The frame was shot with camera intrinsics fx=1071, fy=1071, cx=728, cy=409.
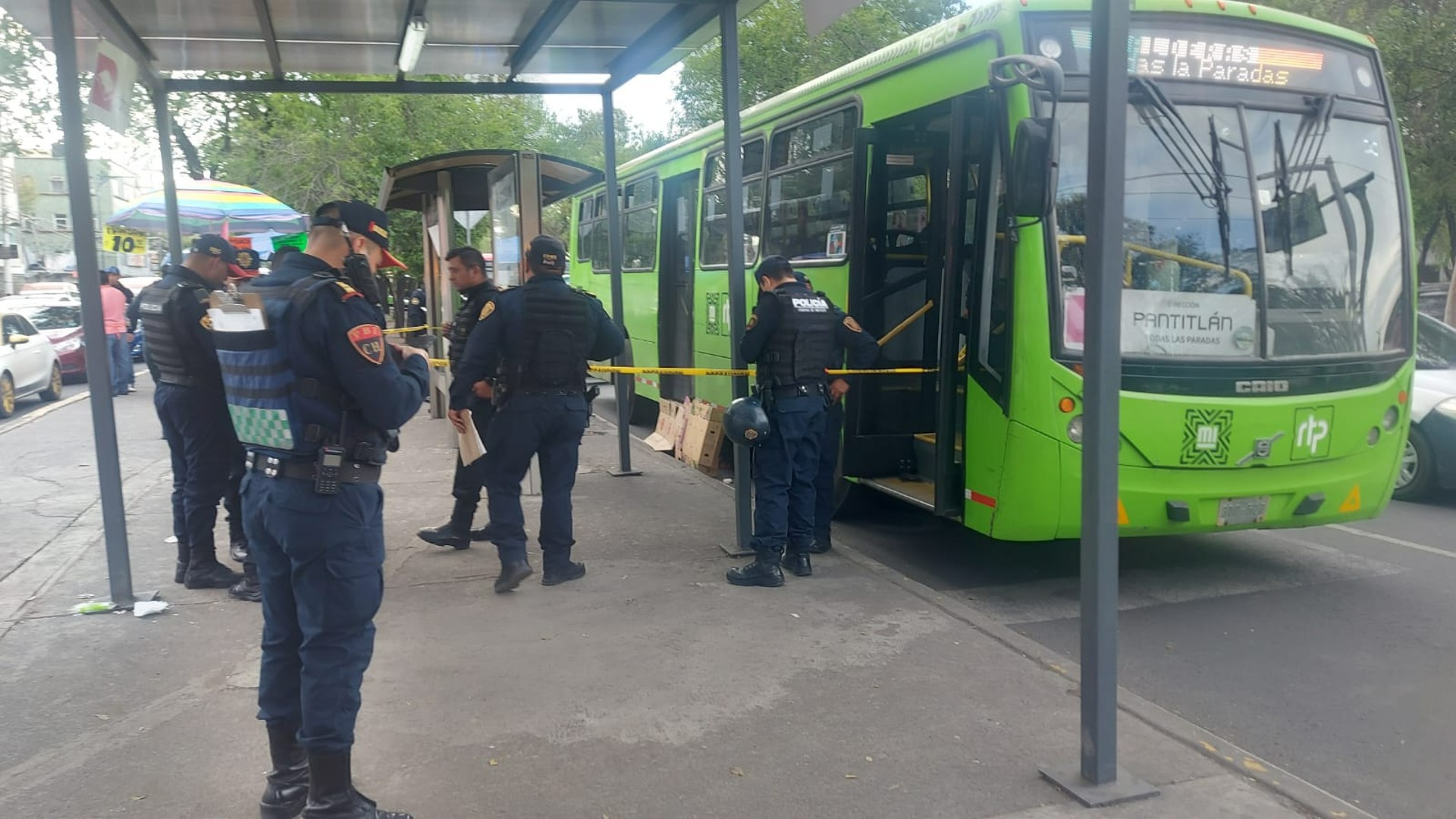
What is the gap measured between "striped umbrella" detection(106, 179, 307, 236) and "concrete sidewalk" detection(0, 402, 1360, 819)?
27.4 feet

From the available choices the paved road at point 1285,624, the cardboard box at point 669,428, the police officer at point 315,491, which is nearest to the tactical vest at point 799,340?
the paved road at point 1285,624

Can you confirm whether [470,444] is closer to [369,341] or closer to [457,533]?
[457,533]

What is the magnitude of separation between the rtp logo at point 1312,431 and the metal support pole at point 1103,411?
290 cm

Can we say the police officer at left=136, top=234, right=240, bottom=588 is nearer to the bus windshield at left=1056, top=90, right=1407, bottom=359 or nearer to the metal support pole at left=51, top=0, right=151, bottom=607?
the metal support pole at left=51, top=0, right=151, bottom=607

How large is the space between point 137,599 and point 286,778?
2941mm

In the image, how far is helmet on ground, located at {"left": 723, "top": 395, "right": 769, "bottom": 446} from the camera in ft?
19.7

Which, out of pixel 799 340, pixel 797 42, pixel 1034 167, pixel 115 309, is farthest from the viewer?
pixel 797 42

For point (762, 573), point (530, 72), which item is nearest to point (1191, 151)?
point (762, 573)

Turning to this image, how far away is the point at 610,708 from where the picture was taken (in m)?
4.39

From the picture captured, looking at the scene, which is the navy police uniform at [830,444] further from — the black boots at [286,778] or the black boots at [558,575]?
the black boots at [286,778]

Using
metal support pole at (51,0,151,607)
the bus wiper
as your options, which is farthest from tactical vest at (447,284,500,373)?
the bus wiper

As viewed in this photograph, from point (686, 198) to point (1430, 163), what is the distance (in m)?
13.7

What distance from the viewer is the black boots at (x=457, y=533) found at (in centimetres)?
698

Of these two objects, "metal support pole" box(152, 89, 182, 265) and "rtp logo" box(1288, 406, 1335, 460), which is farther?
"metal support pole" box(152, 89, 182, 265)
